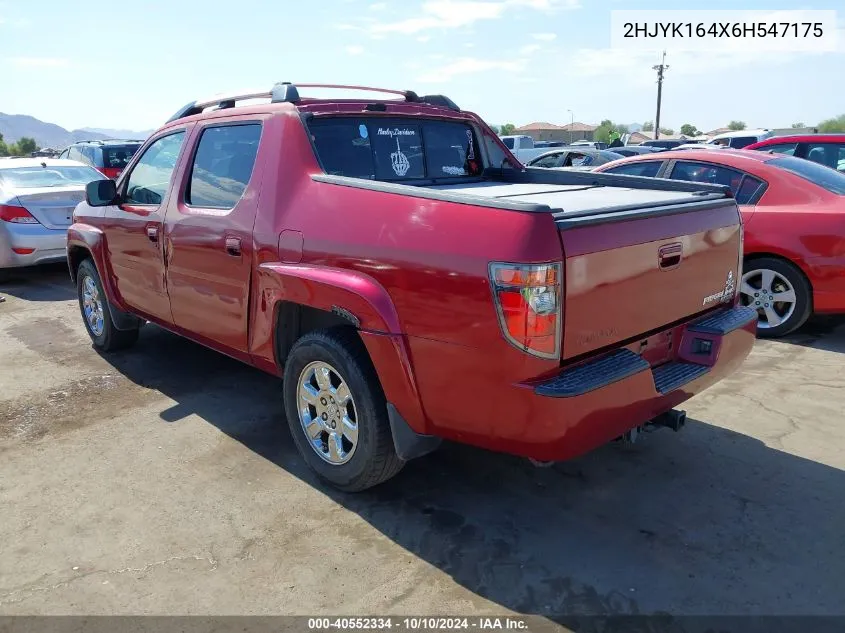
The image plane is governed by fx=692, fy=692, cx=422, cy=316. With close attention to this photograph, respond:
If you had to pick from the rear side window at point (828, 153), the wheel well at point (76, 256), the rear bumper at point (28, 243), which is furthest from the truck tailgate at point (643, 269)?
the rear bumper at point (28, 243)

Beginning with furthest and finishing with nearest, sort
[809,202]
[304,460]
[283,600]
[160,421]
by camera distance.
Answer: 1. [809,202]
2. [160,421]
3. [304,460]
4. [283,600]

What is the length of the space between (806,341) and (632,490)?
132 inches

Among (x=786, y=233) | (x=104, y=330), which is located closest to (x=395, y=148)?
(x=104, y=330)

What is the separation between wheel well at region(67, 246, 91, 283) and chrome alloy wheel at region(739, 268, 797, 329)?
5662 millimetres

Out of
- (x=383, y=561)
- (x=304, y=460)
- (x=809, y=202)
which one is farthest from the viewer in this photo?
(x=809, y=202)

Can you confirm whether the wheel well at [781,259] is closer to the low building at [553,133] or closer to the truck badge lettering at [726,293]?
the truck badge lettering at [726,293]

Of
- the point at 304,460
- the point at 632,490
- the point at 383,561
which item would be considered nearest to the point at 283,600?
the point at 383,561

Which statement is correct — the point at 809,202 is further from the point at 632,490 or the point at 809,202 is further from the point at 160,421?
the point at 160,421

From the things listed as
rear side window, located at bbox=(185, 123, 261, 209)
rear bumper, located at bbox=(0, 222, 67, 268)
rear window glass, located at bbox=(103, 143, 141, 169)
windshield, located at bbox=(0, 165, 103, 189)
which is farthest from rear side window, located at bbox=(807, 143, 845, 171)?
rear window glass, located at bbox=(103, 143, 141, 169)

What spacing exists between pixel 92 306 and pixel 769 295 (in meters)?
5.88

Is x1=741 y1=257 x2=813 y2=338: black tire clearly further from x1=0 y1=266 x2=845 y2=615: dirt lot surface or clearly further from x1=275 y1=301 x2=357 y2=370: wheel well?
x1=275 y1=301 x2=357 y2=370: wheel well

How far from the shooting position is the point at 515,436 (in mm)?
2773

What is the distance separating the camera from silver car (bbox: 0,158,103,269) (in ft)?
27.7

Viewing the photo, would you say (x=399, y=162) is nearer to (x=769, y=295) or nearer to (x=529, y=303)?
(x=529, y=303)
